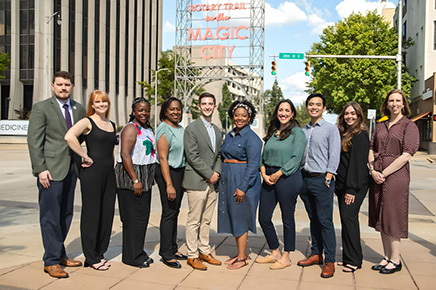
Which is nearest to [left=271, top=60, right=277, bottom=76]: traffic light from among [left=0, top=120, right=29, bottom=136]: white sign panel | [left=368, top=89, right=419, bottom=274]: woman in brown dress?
[left=368, top=89, right=419, bottom=274]: woman in brown dress

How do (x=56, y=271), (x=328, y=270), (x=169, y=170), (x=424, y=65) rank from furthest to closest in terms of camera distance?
(x=424, y=65) → (x=169, y=170) → (x=328, y=270) → (x=56, y=271)

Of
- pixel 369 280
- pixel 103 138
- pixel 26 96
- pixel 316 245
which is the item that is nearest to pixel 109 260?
pixel 103 138

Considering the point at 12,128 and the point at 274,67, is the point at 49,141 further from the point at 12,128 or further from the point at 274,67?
the point at 12,128

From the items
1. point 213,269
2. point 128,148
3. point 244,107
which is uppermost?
point 244,107

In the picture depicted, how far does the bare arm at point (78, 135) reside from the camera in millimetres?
4617

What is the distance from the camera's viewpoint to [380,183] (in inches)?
195

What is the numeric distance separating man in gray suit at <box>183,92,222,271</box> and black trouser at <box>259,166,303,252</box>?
0.62m

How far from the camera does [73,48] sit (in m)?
→ 44.6

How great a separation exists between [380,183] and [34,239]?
16.0 ft

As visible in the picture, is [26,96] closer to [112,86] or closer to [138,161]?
[112,86]

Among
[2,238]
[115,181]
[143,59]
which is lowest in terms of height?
[2,238]

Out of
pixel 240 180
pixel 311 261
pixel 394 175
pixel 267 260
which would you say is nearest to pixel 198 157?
pixel 240 180

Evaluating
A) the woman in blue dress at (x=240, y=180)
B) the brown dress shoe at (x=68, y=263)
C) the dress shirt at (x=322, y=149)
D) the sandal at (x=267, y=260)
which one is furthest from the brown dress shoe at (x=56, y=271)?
the dress shirt at (x=322, y=149)

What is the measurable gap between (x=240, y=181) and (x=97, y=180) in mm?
1651
